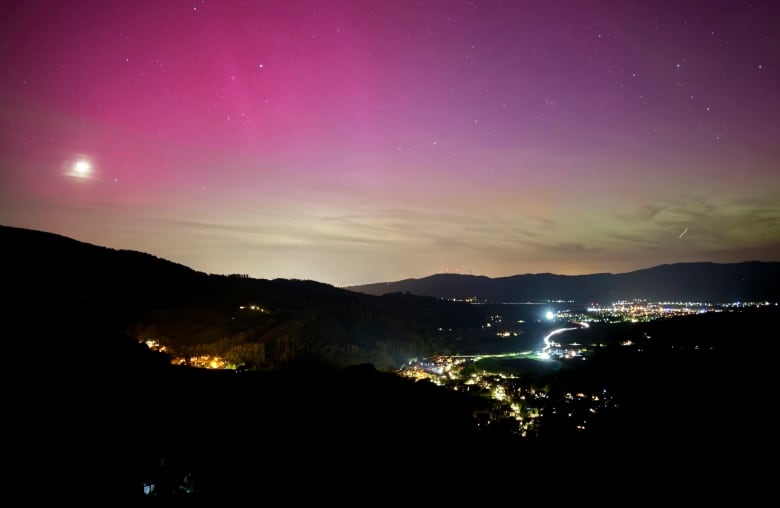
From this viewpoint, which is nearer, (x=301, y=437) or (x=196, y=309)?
(x=301, y=437)

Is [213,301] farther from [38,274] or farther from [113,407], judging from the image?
[113,407]

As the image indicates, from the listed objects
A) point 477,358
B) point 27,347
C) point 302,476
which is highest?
point 27,347

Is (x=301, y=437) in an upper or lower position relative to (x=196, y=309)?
lower

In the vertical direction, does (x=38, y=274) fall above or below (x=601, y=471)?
above

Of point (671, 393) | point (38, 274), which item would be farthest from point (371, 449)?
point (38, 274)

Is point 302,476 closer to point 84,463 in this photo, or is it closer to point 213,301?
point 84,463

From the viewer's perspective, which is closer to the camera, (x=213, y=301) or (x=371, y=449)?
(x=371, y=449)

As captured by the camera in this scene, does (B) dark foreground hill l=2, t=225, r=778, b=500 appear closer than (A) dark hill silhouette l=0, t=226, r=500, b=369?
Yes

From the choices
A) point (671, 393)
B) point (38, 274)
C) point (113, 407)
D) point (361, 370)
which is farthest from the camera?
point (38, 274)

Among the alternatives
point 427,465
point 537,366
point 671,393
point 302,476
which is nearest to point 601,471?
point 427,465

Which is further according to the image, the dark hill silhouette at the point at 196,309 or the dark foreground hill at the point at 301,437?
the dark hill silhouette at the point at 196,309

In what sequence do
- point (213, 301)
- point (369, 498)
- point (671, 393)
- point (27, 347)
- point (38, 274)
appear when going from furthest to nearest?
1. point (213, 301)
2. point (38, 274)
3. point (671, 393)
4. point (27, 347)
5. point (369, 498)
